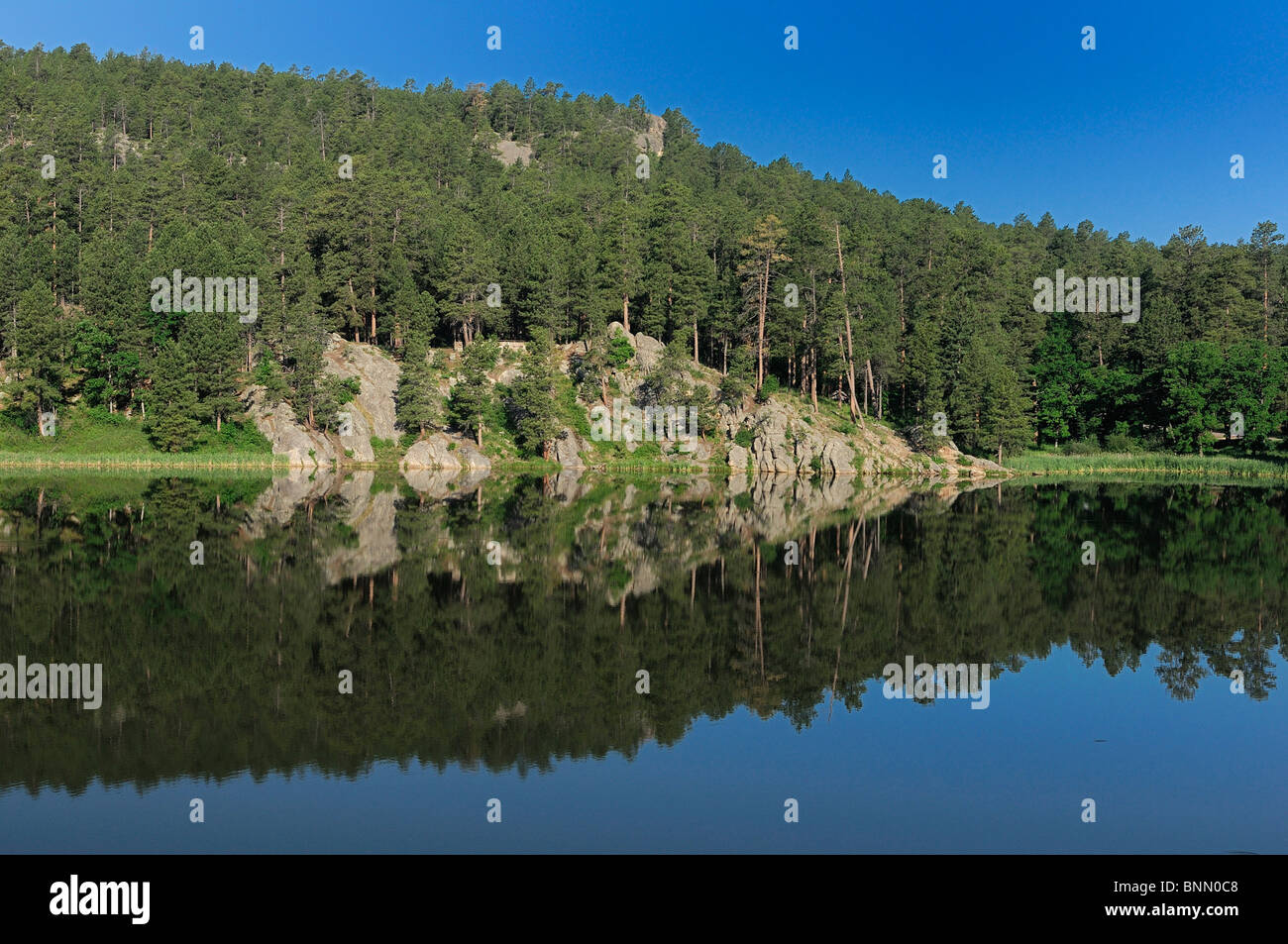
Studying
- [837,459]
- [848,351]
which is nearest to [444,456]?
[837,459]

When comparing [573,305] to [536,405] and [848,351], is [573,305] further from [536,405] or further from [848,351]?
[848,351]

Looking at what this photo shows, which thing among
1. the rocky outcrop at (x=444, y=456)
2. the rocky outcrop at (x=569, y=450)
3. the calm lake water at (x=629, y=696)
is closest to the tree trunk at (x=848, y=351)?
the rocky outcrop at (x=569, y=450)

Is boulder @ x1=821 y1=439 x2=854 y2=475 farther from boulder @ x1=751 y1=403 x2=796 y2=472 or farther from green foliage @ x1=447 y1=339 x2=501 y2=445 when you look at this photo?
green foliage @ x1=447 y1=339 x2=501 y2=445

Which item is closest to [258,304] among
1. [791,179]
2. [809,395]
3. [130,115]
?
[809,395]

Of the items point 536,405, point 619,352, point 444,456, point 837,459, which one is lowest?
point 837,459

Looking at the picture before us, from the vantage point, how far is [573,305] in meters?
91.5

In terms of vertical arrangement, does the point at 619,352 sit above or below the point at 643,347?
below

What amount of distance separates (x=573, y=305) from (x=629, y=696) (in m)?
77.1

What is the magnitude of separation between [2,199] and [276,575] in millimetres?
94877

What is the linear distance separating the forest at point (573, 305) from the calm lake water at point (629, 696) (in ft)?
161

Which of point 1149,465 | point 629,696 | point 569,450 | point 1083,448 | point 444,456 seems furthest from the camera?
point 1083,448

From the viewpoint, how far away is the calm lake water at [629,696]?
12.5 metres

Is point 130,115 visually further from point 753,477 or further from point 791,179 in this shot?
point 753,477

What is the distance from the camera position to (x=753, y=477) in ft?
258
